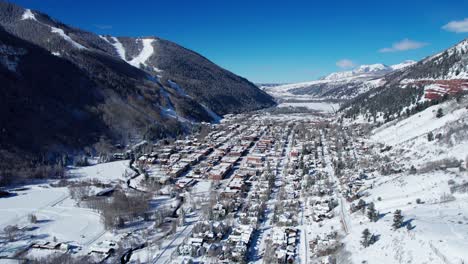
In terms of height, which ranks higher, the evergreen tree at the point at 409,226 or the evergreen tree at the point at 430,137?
the evergreen tree at the point at 430,137

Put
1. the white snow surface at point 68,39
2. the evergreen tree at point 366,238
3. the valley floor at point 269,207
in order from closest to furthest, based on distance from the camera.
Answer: the evergreen tree at point 366,238 < the valley floor at point 269,207 < the white snow surface at point 68,39

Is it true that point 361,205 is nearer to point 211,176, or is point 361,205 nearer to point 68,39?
point 211,176

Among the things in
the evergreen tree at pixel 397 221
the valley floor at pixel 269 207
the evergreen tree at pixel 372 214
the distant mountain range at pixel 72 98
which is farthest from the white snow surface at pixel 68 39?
the evergreen tree at pixel 397 221

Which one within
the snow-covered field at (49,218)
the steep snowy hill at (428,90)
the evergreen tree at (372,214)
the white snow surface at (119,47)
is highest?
the white snow surface at (119,47)

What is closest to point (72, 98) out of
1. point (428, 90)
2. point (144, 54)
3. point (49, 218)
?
point (49, 218)

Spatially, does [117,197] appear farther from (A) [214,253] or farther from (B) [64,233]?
(A) [214,253]

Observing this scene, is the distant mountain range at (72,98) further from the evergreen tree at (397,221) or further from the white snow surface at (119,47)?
the evergreen tree at (397,221)

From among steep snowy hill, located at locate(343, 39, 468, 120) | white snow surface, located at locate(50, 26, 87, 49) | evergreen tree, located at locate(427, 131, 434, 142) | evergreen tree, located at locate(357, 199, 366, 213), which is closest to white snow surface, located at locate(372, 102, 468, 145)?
evergreen tree, located at locate(427, 131, 434, 142)

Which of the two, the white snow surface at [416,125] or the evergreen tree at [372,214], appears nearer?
the evergreen tree at [372,214]

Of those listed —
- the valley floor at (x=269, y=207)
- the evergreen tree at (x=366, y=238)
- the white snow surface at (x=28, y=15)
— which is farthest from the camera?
the white snow surface at (x=28, y=15)

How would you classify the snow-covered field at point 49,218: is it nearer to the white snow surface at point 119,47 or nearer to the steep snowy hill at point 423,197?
the steep snowy hill at point 423,197
